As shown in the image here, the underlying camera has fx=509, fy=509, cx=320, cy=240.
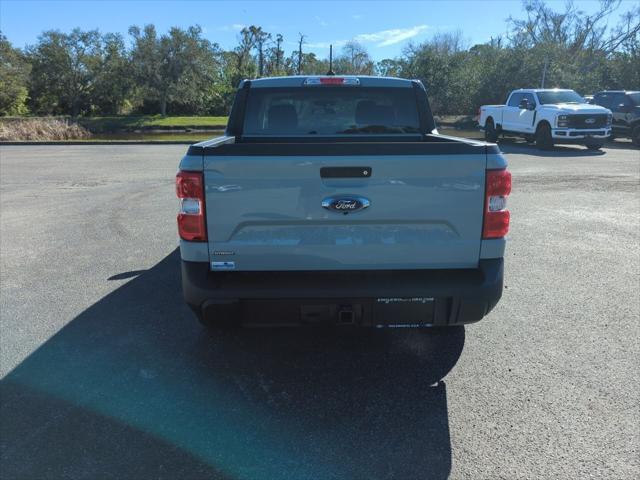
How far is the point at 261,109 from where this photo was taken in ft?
16.7

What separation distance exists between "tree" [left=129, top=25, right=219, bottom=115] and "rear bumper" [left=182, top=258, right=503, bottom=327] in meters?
43.6

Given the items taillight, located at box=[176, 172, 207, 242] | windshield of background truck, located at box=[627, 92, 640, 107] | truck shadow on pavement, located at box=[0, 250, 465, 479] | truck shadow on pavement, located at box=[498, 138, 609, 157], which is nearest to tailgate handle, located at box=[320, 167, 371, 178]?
taillight, located at box=[176, 172, 207, 242]

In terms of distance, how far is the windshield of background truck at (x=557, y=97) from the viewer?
724 inches

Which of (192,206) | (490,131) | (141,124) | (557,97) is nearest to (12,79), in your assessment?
(141,124)

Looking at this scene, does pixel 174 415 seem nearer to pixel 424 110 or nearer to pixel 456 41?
pixel 424 110

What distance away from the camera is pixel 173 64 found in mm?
43156

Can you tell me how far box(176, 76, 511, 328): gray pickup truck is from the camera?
2.99 metres

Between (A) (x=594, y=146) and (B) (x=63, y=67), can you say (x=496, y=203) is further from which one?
(B) (x=63, y=67)

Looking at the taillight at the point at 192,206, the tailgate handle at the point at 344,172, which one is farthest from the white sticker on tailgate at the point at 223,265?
the tailgate handle at the point at 344,172

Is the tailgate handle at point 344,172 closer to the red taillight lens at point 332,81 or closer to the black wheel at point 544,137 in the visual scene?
the red taillight lens at point 332,81

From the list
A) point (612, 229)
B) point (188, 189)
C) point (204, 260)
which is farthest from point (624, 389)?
point (612, 229)

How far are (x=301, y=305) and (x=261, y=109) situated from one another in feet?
8.72

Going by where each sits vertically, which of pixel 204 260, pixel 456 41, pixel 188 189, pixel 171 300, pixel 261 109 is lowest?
pixel 171 300

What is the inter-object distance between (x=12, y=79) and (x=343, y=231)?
157 feet
